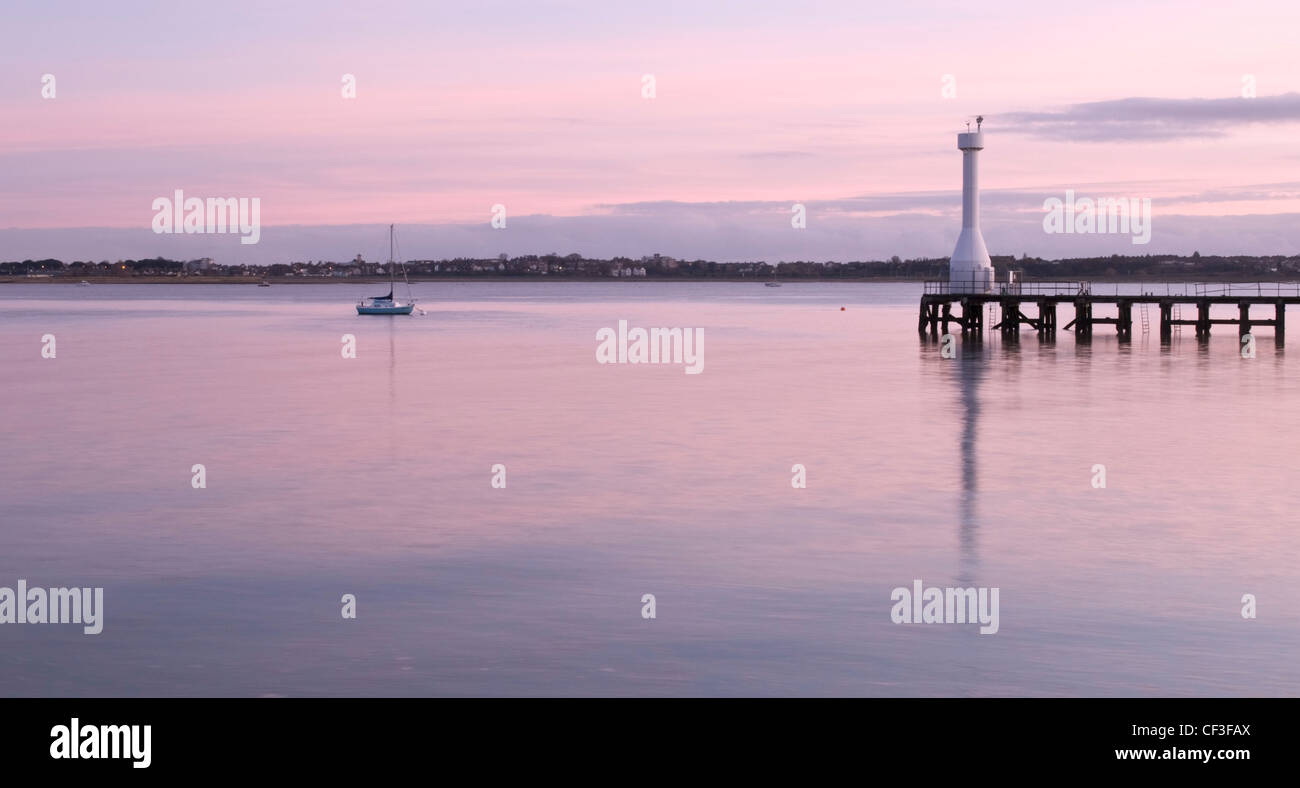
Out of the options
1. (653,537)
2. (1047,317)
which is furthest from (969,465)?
(1047,317)

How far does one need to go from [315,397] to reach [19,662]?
2926 cm

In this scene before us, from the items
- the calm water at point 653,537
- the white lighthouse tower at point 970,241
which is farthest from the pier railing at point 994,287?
the calm water at point 653,537

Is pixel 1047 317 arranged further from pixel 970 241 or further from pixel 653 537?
pixel 653 537

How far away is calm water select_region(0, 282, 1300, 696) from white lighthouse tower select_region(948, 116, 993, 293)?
75.3ft

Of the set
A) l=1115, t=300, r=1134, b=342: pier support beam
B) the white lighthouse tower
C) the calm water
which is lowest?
the calm water

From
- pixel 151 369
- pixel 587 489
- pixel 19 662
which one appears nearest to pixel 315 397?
pixel 151 369

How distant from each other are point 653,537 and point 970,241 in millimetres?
50320

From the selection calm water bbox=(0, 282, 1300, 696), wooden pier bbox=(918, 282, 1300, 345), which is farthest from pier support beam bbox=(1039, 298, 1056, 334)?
calm water bbox=(0, 282, 1300, 696)

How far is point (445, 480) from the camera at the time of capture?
24.7 meters

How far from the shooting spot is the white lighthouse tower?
65688mm

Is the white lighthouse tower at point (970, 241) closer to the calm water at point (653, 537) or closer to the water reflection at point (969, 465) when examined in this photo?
the water reflection at point (969, 465)

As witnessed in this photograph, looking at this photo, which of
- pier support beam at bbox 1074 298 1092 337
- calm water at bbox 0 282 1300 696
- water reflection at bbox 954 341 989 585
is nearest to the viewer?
calm water at bbox 0 282 1300 696

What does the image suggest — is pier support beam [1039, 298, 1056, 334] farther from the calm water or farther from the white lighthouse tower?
the calm water

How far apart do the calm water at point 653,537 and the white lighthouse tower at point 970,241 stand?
2296 cm
